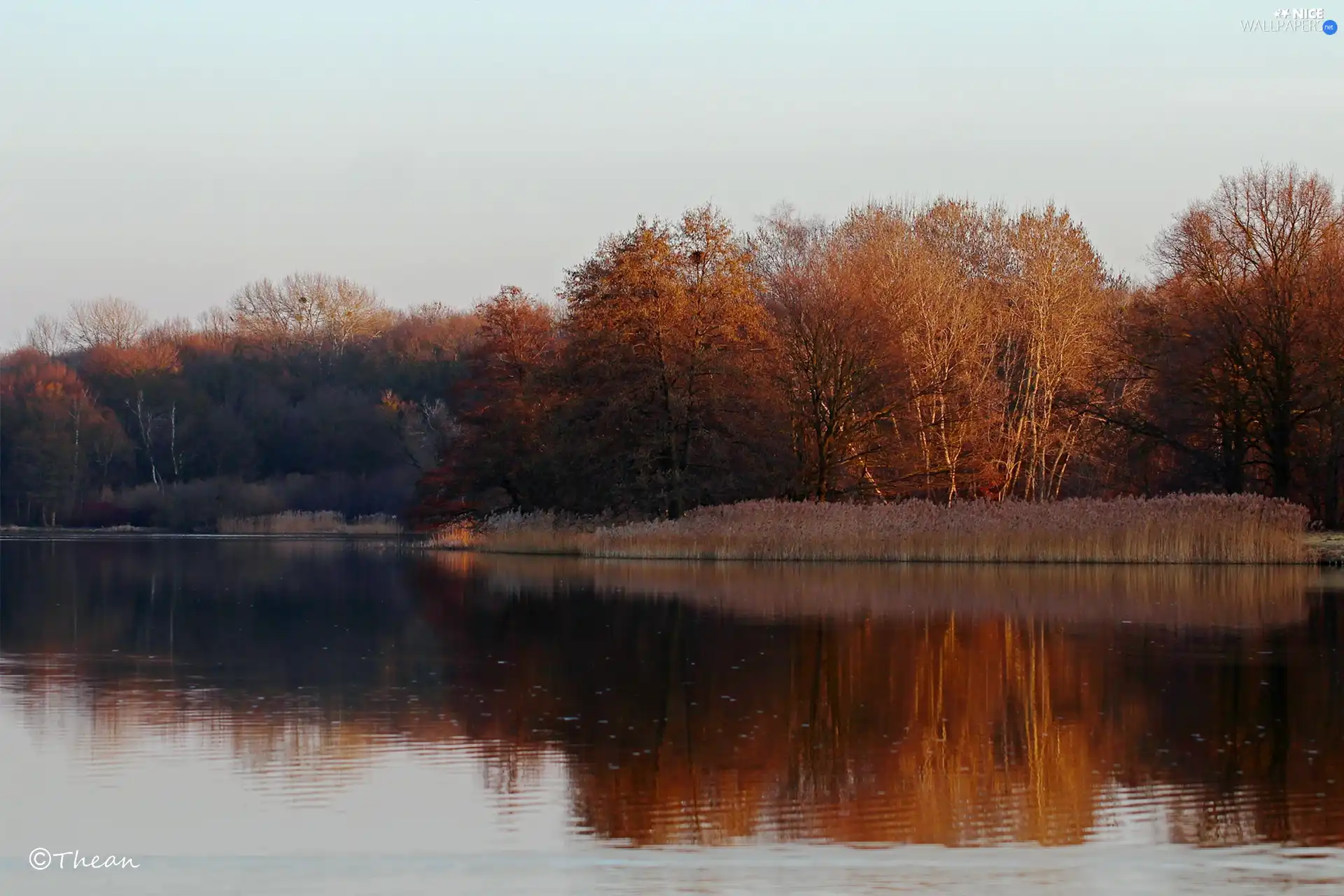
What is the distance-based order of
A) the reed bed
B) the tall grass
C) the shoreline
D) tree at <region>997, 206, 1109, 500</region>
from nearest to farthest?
1. the tall grass
2. the shoreline
3. tree at <region>997, 206, 1109, 500</region>
4. the reed bed

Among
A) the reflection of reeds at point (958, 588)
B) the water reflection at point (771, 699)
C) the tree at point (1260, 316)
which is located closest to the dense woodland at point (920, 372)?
the tree at point (1260, 316)

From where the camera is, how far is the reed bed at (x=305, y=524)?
63500 mm

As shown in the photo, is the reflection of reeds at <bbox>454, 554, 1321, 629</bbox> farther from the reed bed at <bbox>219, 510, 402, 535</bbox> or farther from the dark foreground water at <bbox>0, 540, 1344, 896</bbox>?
the reed bed at <bbox>219, 510, 402, 535</bbox>

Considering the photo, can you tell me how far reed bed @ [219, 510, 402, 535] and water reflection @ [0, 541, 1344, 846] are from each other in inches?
1422

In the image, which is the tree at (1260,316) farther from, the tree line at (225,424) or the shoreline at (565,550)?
the tree line at (225,424)

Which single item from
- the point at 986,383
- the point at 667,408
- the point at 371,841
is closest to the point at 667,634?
the point at 371,841

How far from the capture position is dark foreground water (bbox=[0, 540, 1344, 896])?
786 cm

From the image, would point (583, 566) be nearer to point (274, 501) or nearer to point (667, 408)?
point (667, 408)

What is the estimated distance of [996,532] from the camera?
34188 mm

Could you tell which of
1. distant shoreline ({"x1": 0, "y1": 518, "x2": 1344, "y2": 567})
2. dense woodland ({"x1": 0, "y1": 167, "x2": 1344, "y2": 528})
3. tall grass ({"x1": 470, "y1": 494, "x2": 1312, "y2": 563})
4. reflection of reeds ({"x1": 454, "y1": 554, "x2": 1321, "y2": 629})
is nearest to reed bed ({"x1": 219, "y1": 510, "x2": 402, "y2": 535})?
distant shoreline ({"x1": 0, "y1": 518, "x2": 1344, "y2": 567})

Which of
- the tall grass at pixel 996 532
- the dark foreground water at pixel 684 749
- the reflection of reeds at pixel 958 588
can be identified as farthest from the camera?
the tall grass at pixel 996 532

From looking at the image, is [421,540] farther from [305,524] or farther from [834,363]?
[834,363]

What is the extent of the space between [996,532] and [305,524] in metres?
38.0

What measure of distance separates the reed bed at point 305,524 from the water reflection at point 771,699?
36111mm
